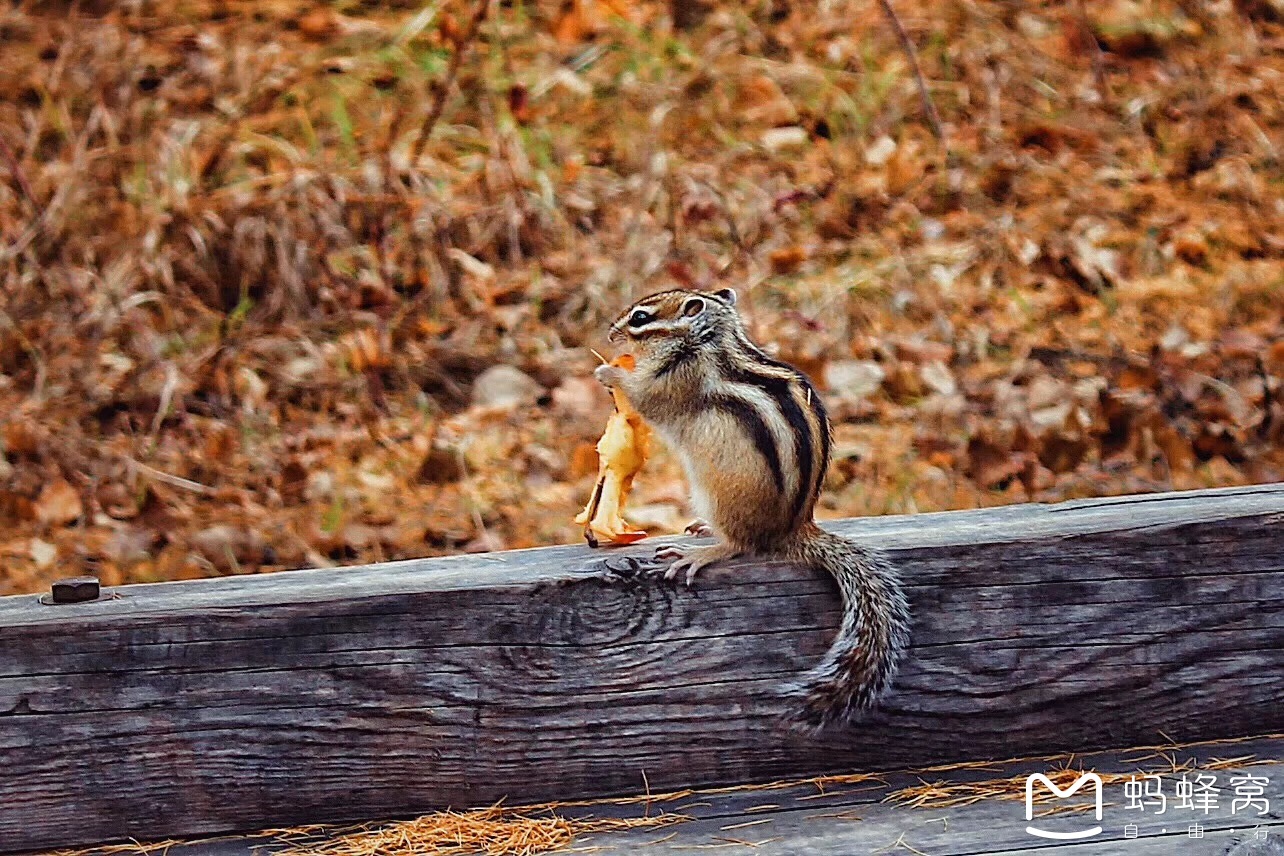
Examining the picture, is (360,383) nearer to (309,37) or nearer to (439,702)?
(309,37)

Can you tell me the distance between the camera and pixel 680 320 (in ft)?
9.07

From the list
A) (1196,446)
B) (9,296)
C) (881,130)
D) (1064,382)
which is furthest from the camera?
(881,130)

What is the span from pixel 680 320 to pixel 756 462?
0.34 metres

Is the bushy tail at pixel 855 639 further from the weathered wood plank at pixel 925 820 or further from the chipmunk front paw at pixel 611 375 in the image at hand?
the chipmunk front paw at pixel 611 375

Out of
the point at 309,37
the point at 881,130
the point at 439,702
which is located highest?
the point at 309,37

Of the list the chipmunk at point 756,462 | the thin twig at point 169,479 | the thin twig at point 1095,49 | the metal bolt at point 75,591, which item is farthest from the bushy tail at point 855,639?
the thin twig at point 1095,49

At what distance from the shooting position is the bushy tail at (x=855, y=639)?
2.43 metres

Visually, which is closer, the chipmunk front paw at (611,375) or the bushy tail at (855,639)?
the bushy tail at (855,639)

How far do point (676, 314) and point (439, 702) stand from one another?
79cm

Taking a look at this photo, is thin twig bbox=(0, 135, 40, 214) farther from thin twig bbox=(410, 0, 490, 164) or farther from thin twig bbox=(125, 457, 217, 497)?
thin twig bbox=(410, 0, 490, 164)

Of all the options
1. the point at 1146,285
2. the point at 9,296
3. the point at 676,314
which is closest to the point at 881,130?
the point at 1146,285

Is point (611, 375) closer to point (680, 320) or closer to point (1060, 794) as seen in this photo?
point (680, 320)

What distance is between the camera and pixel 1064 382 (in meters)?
5.23

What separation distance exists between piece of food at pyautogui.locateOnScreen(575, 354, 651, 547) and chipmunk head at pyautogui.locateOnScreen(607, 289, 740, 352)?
0.06 metres
